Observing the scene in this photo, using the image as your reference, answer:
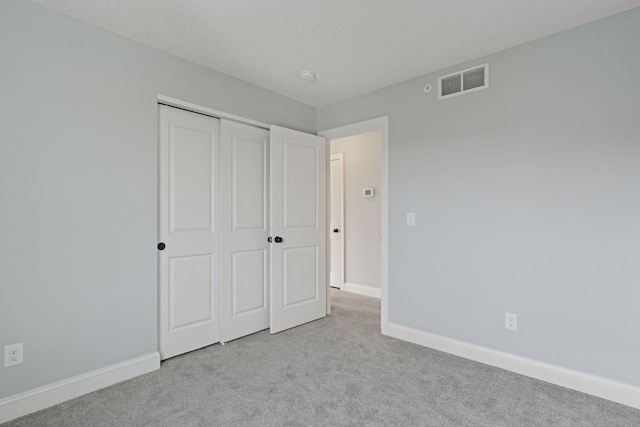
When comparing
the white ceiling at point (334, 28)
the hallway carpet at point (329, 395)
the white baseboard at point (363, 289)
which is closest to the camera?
the hallway carpet at point (329, 395)

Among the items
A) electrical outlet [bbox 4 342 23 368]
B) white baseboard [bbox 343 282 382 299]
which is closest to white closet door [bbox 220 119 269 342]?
electrical outlet [bbox 4 342 23 368]

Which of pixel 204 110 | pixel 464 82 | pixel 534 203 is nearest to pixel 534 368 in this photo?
pixel 534 203

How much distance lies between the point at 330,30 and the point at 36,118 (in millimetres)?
1983

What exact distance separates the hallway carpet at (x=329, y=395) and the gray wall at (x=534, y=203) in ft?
1.11

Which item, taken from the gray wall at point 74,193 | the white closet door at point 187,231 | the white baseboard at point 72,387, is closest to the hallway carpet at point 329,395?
the white baseboard at point 72,387

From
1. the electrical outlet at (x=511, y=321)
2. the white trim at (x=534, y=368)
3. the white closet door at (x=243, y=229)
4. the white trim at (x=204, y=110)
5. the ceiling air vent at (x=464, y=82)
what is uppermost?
the ceiling air vent at (x=464, y=82)

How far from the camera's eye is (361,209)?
15.6ft

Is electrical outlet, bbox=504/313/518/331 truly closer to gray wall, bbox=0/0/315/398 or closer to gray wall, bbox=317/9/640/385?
gray wall, bbox=317/9/640/385

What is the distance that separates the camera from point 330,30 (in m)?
2.21

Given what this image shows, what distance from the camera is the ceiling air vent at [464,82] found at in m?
2.57

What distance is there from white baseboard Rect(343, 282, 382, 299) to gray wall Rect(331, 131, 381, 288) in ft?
0.15

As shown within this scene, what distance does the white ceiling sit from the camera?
1.95 meters

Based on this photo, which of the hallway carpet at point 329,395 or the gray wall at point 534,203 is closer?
the hallway carpet at point 329,395

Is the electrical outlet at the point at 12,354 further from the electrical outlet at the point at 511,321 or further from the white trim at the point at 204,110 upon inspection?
the electrical outlet at the point at 511,321
